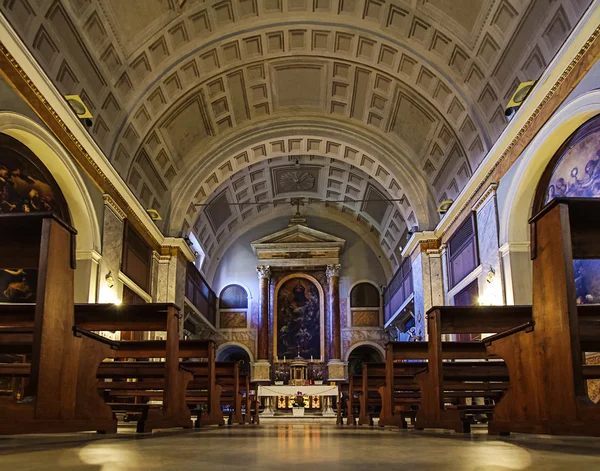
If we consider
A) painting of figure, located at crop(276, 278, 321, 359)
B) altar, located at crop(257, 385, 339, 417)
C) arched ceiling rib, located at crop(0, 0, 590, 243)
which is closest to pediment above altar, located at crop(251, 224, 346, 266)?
painting of figure, located at crop(276, 278, 321, 359)

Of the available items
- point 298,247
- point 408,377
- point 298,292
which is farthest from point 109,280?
point 298,292

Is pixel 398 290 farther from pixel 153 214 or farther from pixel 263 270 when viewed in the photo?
pixel 153 214

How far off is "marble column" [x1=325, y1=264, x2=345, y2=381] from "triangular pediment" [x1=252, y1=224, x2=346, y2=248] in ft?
3.16

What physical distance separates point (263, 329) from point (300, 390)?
3.75 m

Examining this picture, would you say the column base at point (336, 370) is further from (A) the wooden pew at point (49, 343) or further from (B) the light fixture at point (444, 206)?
(A) the wooden pew at point (49, 343)

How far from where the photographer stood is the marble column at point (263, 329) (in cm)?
2120

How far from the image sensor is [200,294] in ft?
62.5

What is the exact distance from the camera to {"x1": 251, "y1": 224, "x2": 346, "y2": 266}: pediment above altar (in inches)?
880

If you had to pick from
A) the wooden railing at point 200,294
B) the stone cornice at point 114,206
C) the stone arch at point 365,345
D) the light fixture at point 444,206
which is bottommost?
the stone arch at point 365,345

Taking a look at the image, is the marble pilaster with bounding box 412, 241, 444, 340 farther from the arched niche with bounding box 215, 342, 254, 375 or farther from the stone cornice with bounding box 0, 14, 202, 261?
the arched niche with bounding box 215, 342, 254, 375

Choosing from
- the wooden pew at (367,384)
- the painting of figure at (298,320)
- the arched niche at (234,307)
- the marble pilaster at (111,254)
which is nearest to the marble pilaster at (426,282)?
the wooden pew at (367,384)

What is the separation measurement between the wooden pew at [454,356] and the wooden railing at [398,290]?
412 inches

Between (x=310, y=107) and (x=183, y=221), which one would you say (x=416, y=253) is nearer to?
(x=310, y=107)

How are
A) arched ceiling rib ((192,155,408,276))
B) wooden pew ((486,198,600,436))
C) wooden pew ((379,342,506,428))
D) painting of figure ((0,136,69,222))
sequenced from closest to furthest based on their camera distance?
wooden pew ((486,198,600,436))
wooden pew ((379,342,506,428))
painting of figure ((0,136,69,222))
arched ceiling rib ((192,155,408,276))
